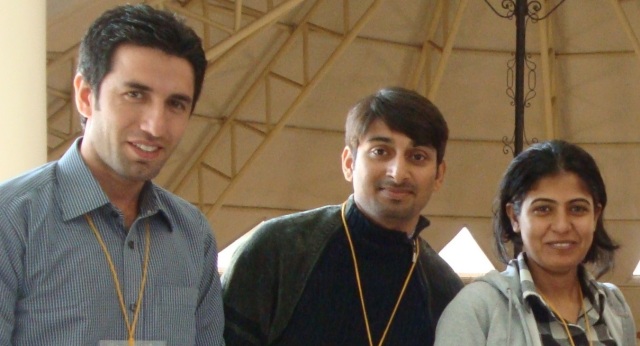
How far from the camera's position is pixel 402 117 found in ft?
9.80

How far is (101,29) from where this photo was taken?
244 cm

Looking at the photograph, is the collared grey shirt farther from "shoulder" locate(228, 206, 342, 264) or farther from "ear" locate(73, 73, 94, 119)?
"shoulder" locate(228, 206, 342, 264)

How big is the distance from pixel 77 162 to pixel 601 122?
1327 cm

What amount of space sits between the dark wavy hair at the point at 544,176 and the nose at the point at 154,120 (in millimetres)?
1144

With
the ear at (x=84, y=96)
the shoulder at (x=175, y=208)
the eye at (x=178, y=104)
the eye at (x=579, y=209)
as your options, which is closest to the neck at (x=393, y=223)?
the eye at (x=579, y=209)

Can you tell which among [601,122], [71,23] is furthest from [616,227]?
[71,23]

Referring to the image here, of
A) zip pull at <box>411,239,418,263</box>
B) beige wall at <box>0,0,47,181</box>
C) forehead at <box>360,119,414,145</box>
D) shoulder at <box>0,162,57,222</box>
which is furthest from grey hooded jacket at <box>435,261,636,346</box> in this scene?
beige wall at <box>0,0,47,181</box>

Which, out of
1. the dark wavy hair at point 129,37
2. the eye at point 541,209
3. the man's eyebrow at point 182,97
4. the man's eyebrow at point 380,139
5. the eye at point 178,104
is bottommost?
the eye at point 541,209

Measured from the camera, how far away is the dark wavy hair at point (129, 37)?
2.40 metres

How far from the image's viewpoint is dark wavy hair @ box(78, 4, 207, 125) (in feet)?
7.88

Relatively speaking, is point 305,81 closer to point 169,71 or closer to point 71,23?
point 71,23

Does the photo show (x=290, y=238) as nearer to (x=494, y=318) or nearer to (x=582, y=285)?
(x=494, y=318)

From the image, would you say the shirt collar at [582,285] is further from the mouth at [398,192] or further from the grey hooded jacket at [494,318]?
the mouth at [398,192]

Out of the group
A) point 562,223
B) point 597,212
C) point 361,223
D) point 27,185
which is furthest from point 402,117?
point 27,185
